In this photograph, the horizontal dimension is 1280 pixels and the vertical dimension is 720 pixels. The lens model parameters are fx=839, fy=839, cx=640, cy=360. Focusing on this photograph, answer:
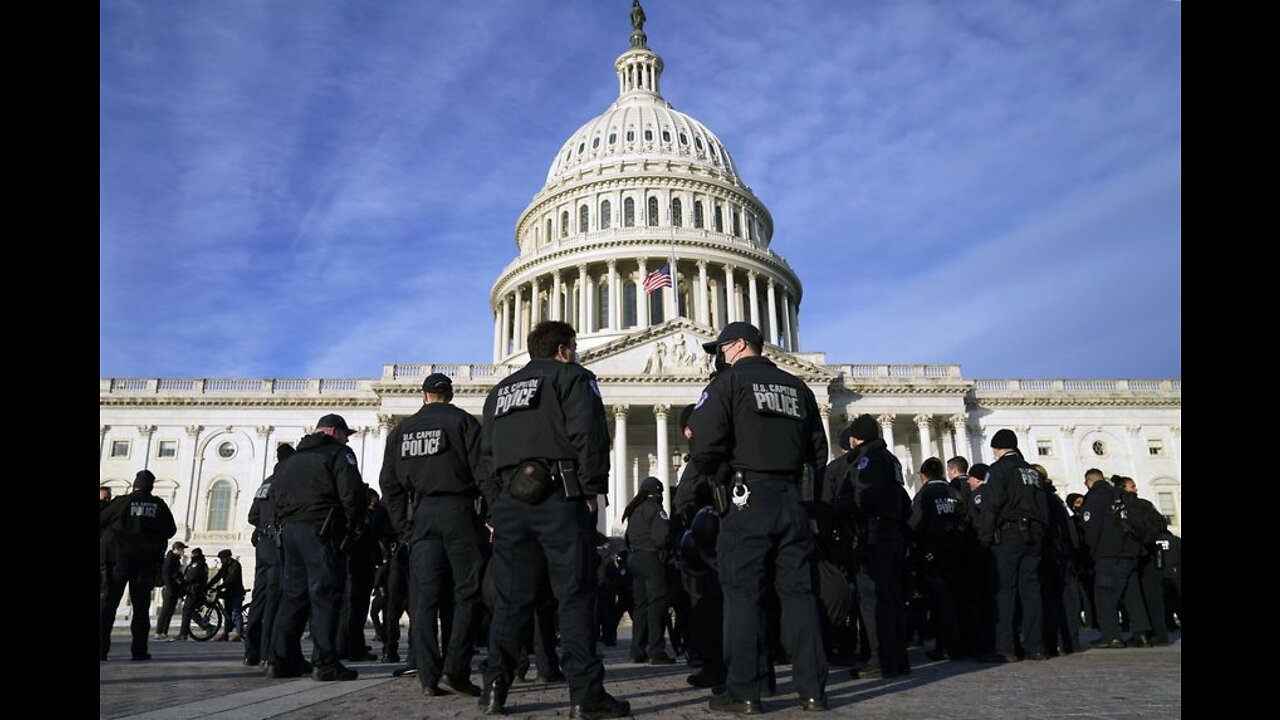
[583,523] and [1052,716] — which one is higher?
[583,523]

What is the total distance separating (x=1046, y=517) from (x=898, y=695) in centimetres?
473

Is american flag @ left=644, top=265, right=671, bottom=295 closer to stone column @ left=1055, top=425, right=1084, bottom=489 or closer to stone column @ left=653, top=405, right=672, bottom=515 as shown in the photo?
stone column @ left=653, top=405, right=672, bottom=515

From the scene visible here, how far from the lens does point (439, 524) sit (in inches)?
282

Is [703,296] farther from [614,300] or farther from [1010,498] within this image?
[1010,498]

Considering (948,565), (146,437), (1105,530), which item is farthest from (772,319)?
(948,565)

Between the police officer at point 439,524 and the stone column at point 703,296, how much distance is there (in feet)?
180

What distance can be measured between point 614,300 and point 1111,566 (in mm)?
51641

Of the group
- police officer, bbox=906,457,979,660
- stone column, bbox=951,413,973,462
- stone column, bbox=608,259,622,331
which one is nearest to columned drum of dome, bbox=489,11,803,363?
stone column, bbox=608,259,622,331

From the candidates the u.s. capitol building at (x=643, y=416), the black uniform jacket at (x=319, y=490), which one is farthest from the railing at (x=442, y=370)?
the black uniform jacket at (x=319, y=490)

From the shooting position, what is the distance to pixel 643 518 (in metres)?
11.1
